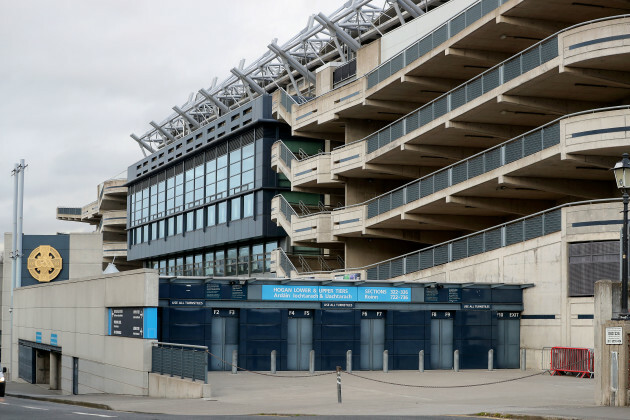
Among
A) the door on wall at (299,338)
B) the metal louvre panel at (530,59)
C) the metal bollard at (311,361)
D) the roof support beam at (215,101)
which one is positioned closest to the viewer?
the metal bollard at (311,361)

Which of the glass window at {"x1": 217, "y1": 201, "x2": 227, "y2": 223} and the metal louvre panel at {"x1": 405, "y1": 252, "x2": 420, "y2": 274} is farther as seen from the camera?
the glass window at {"x1": 217, "y1": 201, "x2": 227, "y2": 223}

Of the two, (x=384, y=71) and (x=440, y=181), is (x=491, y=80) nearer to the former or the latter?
(x=440, y=181)

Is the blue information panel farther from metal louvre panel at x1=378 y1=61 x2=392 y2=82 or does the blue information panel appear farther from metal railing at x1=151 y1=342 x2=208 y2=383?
metal louvre panel at x1=378 y1=61 x2=392 y2=82

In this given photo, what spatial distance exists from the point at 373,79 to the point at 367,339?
59.1 feet

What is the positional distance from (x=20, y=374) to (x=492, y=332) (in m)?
29.0

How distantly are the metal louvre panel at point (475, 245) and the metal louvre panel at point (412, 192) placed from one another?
596cm

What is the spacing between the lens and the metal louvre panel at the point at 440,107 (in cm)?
4175

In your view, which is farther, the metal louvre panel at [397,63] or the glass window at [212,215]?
the glass window at [212,215]

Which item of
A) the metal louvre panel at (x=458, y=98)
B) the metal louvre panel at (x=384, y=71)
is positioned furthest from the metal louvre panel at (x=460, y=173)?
the metal louvre panel at (x=384, y=71)

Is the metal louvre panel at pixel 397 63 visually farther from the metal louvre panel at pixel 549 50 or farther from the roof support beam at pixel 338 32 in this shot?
the metal louvre panel at pixel 549 50

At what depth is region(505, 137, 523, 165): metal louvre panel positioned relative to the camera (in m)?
36.8

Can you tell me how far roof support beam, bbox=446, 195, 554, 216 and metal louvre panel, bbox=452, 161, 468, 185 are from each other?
0.85m

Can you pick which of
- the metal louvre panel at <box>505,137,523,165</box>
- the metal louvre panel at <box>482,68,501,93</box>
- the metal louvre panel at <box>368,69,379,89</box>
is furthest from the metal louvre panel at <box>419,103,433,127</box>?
the metal louvre panel at <box>505,137,523,165</box>

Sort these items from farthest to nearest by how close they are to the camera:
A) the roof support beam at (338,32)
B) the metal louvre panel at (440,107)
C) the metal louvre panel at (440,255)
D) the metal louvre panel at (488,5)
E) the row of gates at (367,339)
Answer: the roof support beam at (338,32) → the metal louvre panel at (440,107) → the metal louvre panel at (440,255) → the metal louvre panel at (488,5) → the row of gates at (367,339)
